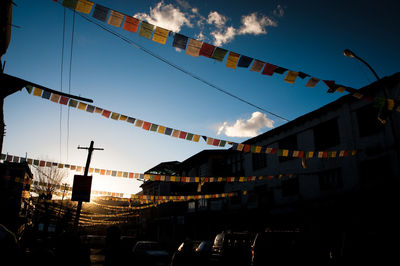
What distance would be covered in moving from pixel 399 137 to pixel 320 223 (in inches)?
302

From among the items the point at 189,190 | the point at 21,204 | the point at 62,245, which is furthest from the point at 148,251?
the point at 21,204

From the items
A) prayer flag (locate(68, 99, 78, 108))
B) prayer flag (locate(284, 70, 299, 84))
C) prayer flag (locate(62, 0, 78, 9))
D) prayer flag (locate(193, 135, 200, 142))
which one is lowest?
prayer flag (locate(193, 135, 200, 142))

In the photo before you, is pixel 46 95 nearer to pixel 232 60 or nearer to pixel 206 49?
pixel 206 49

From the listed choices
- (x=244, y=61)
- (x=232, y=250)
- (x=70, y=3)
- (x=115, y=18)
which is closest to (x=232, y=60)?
(x=244, y=61)

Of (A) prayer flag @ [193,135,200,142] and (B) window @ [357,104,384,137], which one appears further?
(B) window @ [357,104,384,137]

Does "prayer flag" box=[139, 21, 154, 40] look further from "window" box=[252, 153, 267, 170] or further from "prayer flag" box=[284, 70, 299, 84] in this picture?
"window" box=[252, 153, 267, 170]

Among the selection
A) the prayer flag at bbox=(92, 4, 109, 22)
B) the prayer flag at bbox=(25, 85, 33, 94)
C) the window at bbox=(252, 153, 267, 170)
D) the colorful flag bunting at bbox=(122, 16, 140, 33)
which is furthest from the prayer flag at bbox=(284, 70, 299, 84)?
the window at bbox=(252, 153, 267, 170)

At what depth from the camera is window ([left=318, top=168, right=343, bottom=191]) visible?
18.7 m

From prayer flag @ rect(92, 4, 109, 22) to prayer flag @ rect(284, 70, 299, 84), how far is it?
5.40m

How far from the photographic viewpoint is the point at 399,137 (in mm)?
15273

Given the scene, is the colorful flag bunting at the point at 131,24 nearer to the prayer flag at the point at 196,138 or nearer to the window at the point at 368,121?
the prayer flag at the point at 196,138

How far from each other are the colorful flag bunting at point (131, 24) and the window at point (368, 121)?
15.5 m

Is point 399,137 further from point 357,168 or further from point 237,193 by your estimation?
point 237,193

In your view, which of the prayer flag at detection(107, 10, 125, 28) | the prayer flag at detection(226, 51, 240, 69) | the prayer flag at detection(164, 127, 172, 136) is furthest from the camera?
the prayer flag at detection(164, 127, 172, 136)
